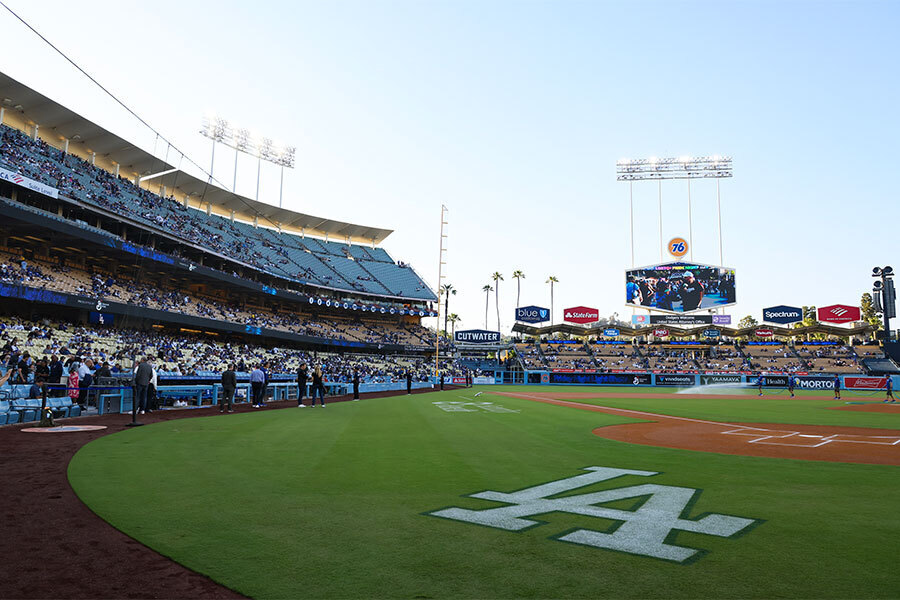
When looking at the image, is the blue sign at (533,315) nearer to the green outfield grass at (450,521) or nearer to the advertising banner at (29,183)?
the advertising banner at (29,183)

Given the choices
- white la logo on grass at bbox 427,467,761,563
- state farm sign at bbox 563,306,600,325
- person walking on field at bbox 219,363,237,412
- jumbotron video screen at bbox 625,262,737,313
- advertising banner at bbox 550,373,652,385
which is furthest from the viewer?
state farm sign at bbox 563,306,600,325

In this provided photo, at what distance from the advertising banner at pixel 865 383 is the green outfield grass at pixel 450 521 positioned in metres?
52.8

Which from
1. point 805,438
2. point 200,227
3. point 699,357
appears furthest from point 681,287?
point 805,438

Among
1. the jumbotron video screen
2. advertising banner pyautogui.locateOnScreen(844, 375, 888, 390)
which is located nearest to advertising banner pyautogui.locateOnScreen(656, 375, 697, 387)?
the jumbotron video screen

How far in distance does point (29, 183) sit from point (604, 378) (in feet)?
183

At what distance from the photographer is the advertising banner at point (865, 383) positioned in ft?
164

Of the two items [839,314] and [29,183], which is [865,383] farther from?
[29,183]

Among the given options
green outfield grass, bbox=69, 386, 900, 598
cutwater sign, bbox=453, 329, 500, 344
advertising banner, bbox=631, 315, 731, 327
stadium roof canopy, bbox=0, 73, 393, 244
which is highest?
stadium roof canopy, bbox=0, 73, 393, 244

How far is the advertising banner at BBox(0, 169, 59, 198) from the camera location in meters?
31.3

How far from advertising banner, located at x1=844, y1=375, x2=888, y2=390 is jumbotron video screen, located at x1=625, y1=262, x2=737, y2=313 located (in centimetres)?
1882

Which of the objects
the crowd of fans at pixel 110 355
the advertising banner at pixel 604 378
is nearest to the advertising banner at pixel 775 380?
the advertising banner at pixel 604 378

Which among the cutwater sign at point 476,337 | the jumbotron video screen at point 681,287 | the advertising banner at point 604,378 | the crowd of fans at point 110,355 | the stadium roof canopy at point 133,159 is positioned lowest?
the advertising banner at point 604,378

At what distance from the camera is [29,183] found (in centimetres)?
3291

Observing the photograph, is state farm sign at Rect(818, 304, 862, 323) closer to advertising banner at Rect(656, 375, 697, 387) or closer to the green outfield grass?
advertising banner at Rect(656, 375, 697, 387)
